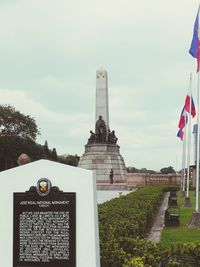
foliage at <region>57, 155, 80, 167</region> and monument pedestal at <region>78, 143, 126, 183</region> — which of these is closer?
monument pedestal at <region>78, 143, 126, 183</region>

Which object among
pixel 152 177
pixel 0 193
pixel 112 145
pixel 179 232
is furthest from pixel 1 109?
pixel 0 193

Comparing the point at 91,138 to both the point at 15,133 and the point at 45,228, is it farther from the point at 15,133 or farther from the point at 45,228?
the point at 45,228

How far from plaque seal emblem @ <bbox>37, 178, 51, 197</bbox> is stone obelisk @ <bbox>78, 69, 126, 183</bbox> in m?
42.7

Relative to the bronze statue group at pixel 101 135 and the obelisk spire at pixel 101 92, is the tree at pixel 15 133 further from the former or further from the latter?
the obelisk spire at pixel 101 92

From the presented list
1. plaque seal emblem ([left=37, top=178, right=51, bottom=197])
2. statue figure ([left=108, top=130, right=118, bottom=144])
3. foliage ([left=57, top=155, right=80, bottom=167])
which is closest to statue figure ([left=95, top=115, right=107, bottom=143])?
statue figure ([left=108, top=130, right=118, bottom=144])

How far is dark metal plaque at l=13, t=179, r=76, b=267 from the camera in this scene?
6.04 metres

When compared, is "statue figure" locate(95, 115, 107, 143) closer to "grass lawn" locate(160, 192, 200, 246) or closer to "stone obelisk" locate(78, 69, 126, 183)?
"stone obelisk" locate(78, 69, 126, 183)

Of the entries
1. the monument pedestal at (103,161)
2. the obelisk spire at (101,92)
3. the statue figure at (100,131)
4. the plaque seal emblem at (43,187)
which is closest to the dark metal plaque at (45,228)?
the plaque seal emblem at (43,187)

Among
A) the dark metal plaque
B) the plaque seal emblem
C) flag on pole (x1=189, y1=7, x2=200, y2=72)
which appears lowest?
the dark metal plaque

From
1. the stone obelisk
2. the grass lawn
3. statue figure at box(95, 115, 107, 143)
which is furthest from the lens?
statue figure at box(95, 115, 107, 143)

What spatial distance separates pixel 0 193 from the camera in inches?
254

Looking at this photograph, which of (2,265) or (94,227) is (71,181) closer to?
(94,227)

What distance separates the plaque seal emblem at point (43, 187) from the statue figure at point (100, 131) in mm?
43759

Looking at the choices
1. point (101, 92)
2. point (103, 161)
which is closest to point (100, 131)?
point (103, 161)
